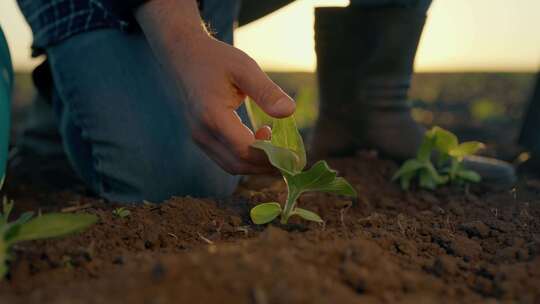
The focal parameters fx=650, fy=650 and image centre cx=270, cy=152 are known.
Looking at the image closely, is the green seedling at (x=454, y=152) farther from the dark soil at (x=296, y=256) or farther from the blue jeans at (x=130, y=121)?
the blue jeans at (x=130, y=121)

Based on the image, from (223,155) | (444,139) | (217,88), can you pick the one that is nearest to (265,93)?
(217,88)

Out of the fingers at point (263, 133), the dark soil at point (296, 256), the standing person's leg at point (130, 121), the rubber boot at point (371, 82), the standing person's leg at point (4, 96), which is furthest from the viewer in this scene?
the rubber boot at point (371, 82)

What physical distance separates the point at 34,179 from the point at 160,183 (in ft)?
2.50

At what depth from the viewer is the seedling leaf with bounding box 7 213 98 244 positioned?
124 cm

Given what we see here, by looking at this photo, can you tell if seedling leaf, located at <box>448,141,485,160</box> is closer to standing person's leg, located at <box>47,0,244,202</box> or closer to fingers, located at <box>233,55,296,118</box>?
standing person's leg, located at <box>47,0,244,202</box>

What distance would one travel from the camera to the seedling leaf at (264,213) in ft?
5.39

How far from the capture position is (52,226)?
1255mm

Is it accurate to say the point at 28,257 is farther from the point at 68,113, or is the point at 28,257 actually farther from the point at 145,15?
the point at 68,113

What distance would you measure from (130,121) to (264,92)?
0.93 metres

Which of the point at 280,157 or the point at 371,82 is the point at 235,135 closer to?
the point at 280,157

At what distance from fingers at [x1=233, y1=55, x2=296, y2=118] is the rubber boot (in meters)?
1.28

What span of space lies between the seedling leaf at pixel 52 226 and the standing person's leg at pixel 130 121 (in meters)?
1.01

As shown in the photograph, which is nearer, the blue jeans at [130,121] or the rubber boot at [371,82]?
the blue jeans at [130,121]

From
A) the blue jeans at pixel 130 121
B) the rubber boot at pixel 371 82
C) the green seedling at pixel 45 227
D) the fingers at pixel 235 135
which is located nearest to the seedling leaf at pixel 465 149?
the rubber boot at pixel 371 82
